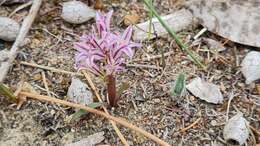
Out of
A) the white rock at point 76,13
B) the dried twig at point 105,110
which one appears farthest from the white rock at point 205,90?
the white rock at point 76,13

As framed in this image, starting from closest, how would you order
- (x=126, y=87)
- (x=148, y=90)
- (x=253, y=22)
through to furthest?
(x=126, y=87)
(x=148, y=90)
(x=253, y=22)

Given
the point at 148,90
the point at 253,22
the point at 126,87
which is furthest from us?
the point at 253,22

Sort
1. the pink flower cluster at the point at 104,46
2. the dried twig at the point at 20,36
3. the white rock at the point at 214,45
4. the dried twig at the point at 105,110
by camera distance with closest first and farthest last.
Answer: the pink flower cluster at the point at 104,46
the dried twig at the point at 105,110
the dried twig at the point at 20,36
the white rock at the point at 214,45

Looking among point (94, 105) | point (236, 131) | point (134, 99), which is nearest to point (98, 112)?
point (94, 105)

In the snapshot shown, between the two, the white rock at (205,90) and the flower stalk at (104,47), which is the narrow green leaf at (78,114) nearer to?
the flower stalk at (104,47)

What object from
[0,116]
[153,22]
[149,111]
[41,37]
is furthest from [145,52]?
[0,116]

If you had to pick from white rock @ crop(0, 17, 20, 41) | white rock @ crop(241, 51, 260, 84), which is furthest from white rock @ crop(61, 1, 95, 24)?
white rock @ crop(241, 51, 260, 84)

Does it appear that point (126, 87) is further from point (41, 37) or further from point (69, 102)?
point (41, 37)
